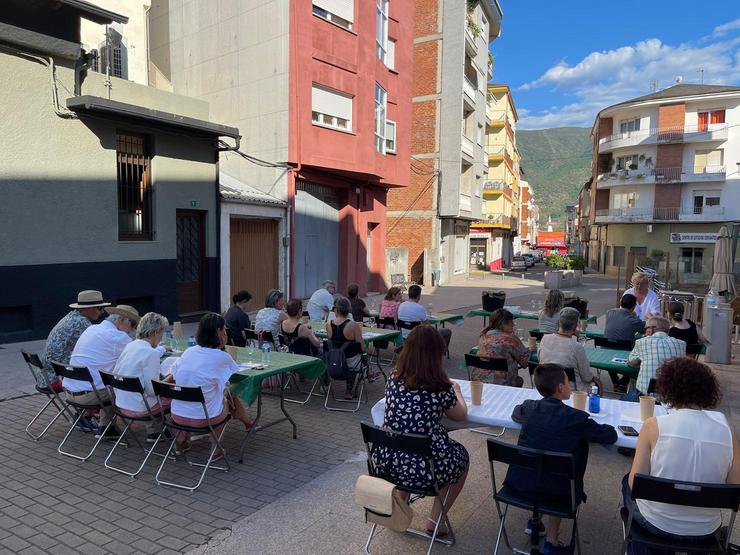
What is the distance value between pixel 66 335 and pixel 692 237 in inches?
1815

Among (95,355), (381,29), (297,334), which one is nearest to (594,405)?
(297,334)

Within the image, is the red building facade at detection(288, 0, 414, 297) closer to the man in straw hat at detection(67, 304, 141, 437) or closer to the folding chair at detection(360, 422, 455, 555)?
the man in straw hat at detection(67, 304, 141, 437)

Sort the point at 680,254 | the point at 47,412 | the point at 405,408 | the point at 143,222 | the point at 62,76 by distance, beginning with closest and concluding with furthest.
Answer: the point at 405,408, the point at 47,412, the point at 62,76, the point at 143,222, the point at 680,254

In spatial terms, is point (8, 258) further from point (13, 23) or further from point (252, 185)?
point (252, 185)

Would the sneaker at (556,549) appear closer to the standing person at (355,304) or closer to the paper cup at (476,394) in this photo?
the paper cup at (476,394)

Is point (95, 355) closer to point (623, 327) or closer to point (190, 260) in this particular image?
point (623, 327)

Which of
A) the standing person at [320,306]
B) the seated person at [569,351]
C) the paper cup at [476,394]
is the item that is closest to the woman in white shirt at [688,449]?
the paper cup at [476,394]

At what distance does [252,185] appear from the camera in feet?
53.2

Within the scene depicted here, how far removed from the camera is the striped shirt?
5426 mm

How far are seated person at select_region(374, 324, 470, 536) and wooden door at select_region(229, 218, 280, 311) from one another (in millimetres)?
11554

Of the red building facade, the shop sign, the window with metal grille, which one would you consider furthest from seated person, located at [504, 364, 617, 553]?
the shop sign

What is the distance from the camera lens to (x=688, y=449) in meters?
2.85

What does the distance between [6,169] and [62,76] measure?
218 centimetres

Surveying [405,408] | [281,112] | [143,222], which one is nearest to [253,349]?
[405,408]
